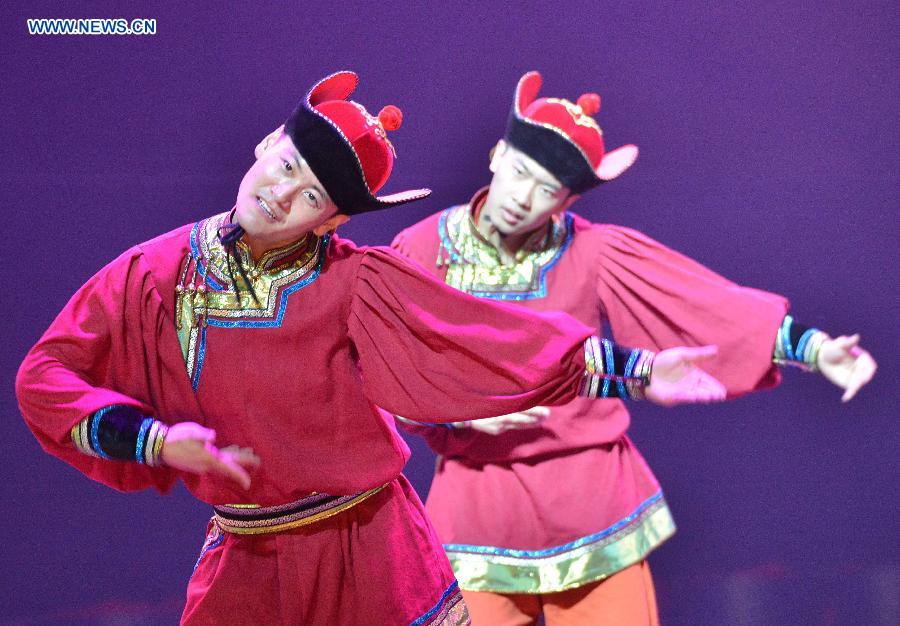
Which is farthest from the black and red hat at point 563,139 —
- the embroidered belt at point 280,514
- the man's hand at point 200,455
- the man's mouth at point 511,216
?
the man's hand at point 200,455

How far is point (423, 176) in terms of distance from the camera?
3.40m

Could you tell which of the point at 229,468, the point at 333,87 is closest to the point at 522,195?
the point at 333,87

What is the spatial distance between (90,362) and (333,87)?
63 cm

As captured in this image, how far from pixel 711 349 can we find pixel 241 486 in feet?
2.73

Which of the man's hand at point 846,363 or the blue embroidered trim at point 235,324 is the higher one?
the blue embroidered trim at point 235,324

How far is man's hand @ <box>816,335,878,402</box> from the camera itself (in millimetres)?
2455

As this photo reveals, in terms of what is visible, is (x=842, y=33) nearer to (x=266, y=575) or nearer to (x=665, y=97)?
(x=665, y=97)

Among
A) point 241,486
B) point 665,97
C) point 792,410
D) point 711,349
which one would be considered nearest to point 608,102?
point 665,97

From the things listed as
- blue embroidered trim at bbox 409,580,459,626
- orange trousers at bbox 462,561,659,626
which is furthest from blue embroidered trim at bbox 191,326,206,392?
orange trousers at bbox 462,561,659,626

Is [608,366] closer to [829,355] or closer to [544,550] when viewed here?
[829,355]

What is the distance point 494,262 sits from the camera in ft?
9.53

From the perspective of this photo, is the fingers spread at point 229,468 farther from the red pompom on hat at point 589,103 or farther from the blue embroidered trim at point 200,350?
the red pompom on hat at point 589,103

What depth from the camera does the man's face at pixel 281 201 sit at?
2.17 metres

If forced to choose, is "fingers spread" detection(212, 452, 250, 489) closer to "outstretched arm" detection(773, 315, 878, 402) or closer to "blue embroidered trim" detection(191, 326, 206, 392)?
"blue embroidered trim" detection(191, 326, 206, 392)
